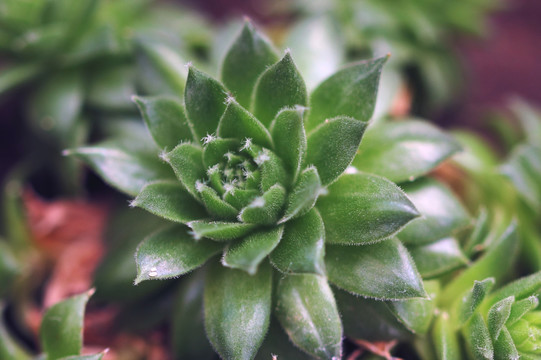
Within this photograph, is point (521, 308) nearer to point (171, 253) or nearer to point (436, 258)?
point (436, 258)

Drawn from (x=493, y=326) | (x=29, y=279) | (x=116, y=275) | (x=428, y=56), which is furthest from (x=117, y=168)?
(x=428, y=56)

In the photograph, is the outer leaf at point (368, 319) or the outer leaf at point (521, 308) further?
the outer leaf at point (368, 319)

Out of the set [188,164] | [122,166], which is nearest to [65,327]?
[122,166]

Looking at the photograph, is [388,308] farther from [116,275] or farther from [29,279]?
[29,279]

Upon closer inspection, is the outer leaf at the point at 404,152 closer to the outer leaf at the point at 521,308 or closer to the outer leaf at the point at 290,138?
the outer leaf at the point at 290,138

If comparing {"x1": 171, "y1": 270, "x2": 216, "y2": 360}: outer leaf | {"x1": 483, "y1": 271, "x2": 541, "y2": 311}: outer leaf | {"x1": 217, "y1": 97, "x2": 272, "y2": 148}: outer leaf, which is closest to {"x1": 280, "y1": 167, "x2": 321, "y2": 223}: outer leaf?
{"x1": 217, "y1": 97, "x2": 272, "y2": 148}: outer leaf

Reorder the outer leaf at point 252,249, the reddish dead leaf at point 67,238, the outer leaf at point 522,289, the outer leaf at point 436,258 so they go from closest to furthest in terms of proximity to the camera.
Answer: the outer leaf at point 252,249 < the outer leaf at point 522,289 < the outer leaf at point 436,258 < the reddish dead leaf at point 67,238

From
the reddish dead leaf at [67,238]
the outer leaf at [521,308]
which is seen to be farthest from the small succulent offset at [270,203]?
the reddish dead leaf at [67,238]

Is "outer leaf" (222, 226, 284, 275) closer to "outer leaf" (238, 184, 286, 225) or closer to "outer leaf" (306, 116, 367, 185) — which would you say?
"outer leaf" (238, 184, 286, 225)
